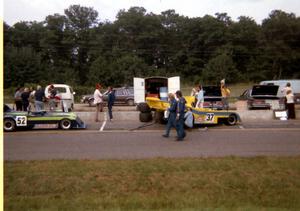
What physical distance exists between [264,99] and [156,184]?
16.9 meters

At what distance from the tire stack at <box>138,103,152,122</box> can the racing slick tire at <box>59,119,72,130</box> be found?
3.38 meters

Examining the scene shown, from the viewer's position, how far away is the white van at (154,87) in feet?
89.4

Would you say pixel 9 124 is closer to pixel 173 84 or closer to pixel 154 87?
pixel 173 84

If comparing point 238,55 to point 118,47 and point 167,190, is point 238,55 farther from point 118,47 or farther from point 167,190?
point 167,190

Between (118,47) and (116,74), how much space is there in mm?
16320

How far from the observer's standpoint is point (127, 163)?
10.2m

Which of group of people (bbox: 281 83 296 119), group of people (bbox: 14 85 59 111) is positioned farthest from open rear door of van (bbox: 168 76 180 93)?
group of people (bbox: 14 85 59 111)

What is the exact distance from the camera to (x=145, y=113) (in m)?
19.1

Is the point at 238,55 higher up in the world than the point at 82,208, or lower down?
higher up

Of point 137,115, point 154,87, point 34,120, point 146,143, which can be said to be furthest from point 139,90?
point 146,143

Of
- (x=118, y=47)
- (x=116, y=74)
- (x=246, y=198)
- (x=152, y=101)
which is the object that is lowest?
(x=246, y=198)

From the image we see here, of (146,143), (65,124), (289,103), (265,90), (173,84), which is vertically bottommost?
(146,143)

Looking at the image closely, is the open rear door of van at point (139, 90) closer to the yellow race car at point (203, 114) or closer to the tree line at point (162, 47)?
the yellow race car at point (203, 114)

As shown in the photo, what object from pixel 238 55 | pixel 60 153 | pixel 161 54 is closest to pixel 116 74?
pixel 161 54
